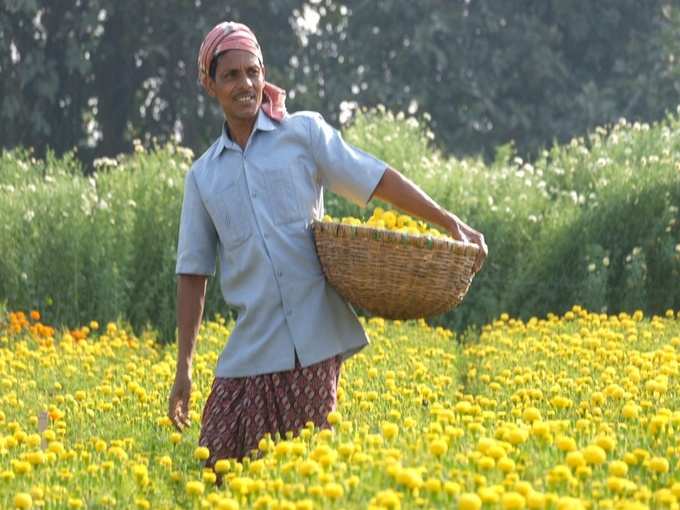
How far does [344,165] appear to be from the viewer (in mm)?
4770

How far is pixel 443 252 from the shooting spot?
4.60 meters

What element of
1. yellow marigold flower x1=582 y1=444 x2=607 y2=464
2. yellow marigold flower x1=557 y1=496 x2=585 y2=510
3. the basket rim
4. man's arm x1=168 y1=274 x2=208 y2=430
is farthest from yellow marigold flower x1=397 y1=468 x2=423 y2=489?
man's arm x1=168 y1=274 x2=208 y2=430

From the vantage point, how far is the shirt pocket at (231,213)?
482cm

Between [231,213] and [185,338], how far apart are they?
49cm

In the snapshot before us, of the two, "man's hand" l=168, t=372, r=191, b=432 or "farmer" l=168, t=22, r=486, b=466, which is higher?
"farmer" l=168, t=22, r=486, b=466

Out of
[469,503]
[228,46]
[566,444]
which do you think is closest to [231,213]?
[228,46]

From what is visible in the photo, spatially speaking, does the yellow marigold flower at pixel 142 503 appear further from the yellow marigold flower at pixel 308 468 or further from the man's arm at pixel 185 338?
the man's arm at pixel 185 338

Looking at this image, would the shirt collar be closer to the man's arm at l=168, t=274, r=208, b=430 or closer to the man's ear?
the man's ear

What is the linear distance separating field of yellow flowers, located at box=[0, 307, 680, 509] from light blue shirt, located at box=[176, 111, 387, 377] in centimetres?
33

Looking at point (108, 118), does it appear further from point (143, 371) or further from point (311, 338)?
point (311, 338)

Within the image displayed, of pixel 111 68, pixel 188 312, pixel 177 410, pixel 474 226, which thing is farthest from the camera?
pixel 111 68

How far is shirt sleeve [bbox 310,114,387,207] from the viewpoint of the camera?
475cm

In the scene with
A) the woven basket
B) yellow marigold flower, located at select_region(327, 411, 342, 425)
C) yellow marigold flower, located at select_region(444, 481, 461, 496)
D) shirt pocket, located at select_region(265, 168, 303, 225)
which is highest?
shirt pocket, located at select_region(265, 168, 303, 225)

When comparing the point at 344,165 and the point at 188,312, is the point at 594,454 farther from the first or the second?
the point at 188,312
